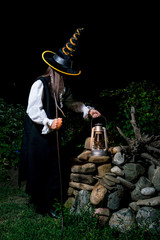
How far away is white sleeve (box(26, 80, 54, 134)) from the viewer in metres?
2.91

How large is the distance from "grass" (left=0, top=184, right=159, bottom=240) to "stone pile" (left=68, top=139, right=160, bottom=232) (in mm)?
131

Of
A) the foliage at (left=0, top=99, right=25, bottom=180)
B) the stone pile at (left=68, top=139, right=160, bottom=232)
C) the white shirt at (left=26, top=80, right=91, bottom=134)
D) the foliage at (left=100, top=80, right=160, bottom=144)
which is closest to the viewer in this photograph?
the stone pile at (left=68, top=139, right=160, bottom=232)

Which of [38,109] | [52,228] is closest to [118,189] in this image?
[52,228]

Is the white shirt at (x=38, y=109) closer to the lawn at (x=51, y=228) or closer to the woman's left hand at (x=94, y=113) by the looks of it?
the woman's left hand at (x=94, y=113)

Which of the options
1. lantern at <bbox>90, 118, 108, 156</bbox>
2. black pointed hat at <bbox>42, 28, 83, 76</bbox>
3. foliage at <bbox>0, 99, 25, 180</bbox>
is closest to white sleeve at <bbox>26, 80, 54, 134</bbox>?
black pointed hat at <bbox>42, 28, 83, 76</bbox>

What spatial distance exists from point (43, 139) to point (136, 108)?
83.2 inches

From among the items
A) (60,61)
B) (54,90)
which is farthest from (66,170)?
(60,61)

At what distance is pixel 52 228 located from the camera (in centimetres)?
277

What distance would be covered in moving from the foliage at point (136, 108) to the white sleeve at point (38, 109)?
167 cm

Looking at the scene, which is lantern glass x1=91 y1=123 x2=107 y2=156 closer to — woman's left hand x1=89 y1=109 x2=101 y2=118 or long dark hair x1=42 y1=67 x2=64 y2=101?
woman's left hand x1=89 y1=109 x2=101 y2=118

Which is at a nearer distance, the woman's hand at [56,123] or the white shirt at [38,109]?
the woman's hand at [56,123]

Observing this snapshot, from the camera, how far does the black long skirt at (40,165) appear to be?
3.18 meters

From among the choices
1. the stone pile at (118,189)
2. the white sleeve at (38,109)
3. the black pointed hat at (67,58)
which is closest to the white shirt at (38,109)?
the white sleeve at (38,109)

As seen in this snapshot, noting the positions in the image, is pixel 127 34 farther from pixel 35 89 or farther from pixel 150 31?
pixel 35 89
